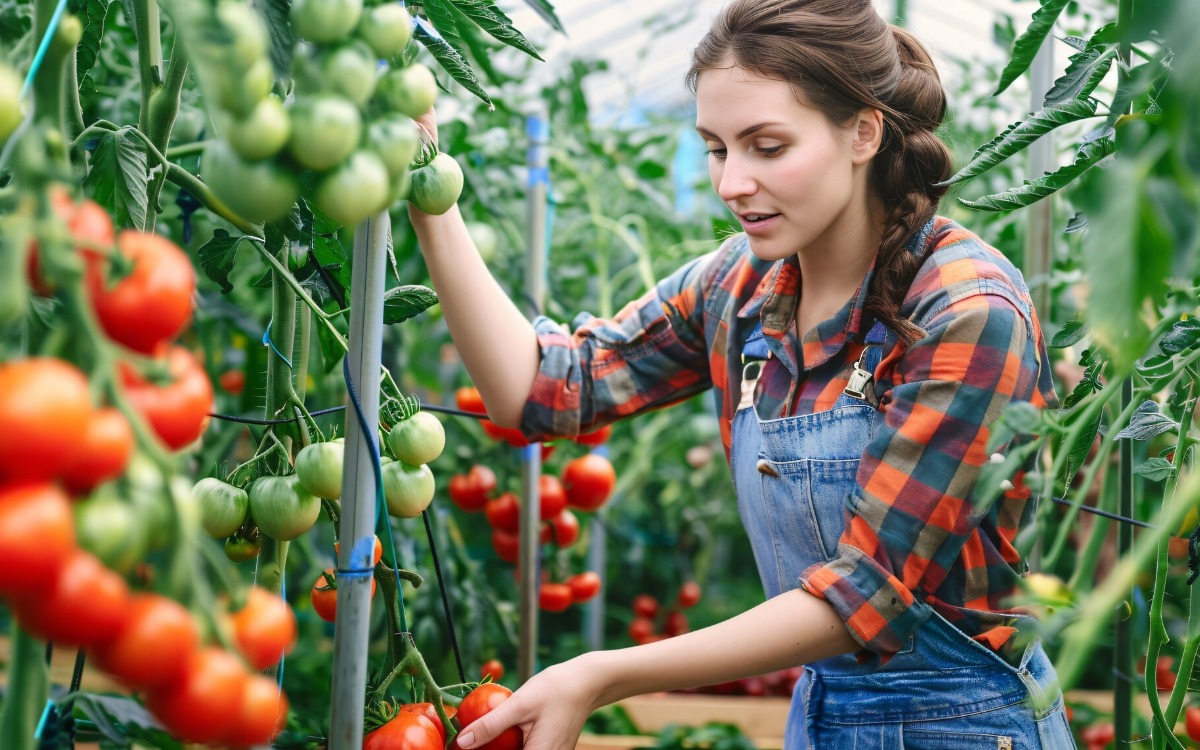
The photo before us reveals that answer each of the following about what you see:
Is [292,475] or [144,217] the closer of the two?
[144,217]

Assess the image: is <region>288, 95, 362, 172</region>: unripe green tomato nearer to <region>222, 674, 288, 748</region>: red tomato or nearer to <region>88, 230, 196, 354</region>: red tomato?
<region>88, 230, 196, 354</region>: red tomato

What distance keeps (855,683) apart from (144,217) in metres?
0.81

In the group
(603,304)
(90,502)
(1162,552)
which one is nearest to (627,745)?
(603,304)

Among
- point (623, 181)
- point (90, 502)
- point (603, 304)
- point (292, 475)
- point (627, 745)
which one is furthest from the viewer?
point (623, 181)

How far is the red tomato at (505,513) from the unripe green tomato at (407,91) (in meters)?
1.33

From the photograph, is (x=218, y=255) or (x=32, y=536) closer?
(x=32, y=536)

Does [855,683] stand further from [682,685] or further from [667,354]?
[667,354]

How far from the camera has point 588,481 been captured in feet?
6.15

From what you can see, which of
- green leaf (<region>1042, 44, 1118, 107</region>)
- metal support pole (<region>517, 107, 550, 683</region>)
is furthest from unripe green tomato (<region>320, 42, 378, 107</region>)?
metal support pole (<region>517, 107, 550, 683</region>)

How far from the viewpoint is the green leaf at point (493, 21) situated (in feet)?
2.30

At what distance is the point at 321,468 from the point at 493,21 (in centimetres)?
34

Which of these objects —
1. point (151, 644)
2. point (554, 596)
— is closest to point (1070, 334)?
point (151, 644)

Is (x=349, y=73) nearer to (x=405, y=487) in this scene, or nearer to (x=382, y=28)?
(x=382, y=28)

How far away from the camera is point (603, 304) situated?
2.01 metres
